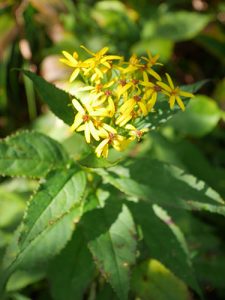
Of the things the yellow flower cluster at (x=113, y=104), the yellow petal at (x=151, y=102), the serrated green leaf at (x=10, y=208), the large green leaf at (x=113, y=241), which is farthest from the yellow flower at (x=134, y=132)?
the serrated green leaf at (x=10, y=208)

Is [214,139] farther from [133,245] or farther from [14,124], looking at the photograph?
[133,245]

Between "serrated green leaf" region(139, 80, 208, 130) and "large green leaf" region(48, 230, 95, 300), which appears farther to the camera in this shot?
"large green leaf" region(48, 230, 95, 300)

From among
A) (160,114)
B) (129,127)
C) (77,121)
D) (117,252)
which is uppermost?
(77,121)

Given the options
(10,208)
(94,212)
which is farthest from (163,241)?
(10,208)

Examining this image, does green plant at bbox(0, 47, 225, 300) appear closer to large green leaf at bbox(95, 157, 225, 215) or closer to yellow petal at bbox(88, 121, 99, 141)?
large green leaf at bbox(95, 157, 225, 215)

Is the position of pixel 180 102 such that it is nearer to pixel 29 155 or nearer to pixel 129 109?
pixel 129 109

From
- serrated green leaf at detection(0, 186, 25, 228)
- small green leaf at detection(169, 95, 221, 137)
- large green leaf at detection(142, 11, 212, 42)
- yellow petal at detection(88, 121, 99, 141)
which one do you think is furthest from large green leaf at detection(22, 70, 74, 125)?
large green leaf at detection(142, 11, 212, 42)

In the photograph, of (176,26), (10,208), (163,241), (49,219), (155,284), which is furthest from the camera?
(176,26)

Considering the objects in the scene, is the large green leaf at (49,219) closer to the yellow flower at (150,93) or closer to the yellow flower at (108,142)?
the yellow flower at (108,142)
